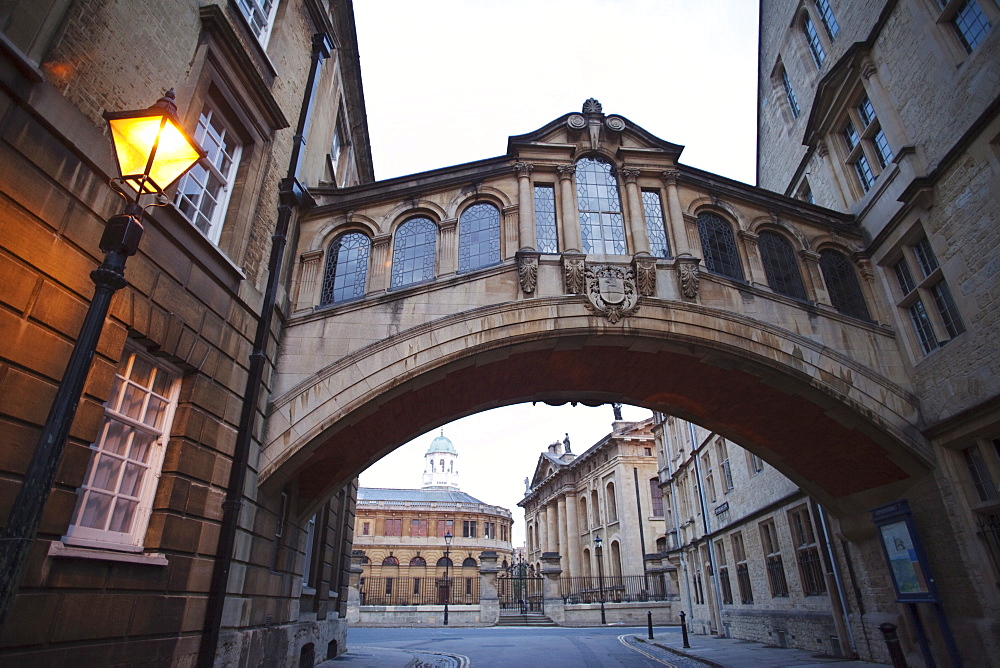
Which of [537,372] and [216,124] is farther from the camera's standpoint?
[537,372]

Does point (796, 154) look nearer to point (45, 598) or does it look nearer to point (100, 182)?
point (100, 182)

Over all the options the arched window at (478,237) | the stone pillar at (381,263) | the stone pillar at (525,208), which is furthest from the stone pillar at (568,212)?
the stone pillar at (381,263)

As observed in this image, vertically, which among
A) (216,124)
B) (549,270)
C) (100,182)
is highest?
(216,124)

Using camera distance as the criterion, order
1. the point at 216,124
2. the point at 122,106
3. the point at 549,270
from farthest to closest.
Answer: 1. the point at 549,270
2. the point at 216,124
3. the point at 122,106

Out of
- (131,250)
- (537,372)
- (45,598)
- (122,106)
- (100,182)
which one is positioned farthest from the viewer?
(537,372)

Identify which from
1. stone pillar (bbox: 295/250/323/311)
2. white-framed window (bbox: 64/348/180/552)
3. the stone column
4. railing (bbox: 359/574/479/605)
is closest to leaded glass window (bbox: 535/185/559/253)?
stone pillar (bbox: 295/250/323/311)

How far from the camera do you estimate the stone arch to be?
939 cm

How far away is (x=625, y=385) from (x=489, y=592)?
77.0 ft

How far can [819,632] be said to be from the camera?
13508 millimetres

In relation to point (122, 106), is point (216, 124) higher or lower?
higher

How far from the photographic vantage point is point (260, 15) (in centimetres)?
1022

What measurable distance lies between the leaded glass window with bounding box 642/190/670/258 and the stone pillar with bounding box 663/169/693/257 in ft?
0.55

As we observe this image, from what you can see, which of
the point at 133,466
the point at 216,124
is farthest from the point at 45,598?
the point at 216,124

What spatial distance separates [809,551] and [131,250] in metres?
15.7
